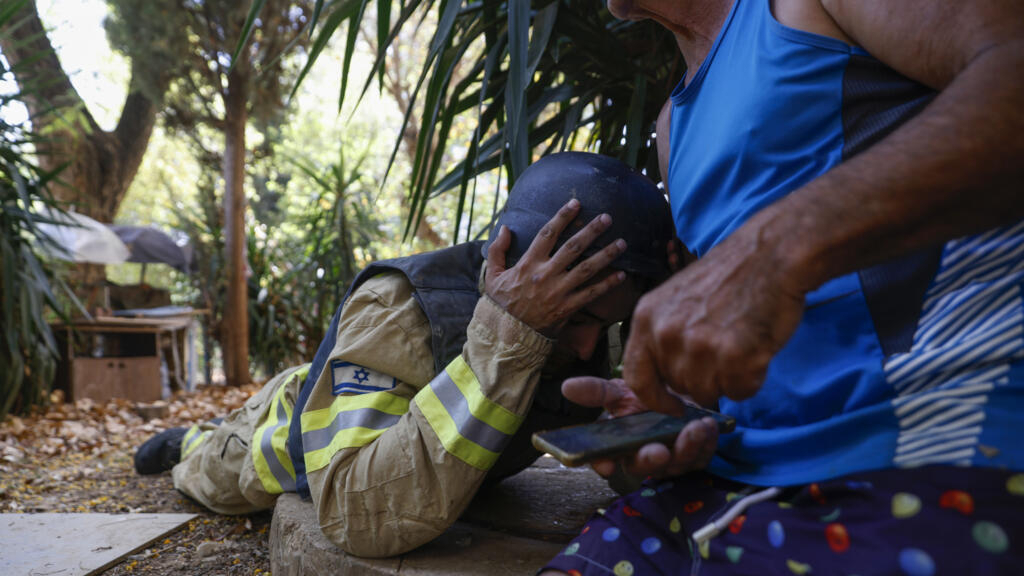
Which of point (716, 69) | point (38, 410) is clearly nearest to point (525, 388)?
point (716, 69)

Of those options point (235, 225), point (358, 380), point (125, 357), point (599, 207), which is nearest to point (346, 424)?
point (358, 380)

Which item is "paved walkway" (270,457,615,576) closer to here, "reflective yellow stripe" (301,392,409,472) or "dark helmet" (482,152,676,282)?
"reflective yellow stripe" (301,392,409,472)

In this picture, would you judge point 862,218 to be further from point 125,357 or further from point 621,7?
point 125,357

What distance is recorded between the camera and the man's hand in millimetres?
1495

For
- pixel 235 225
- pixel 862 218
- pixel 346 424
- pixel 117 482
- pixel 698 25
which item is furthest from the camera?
pixel 235 225

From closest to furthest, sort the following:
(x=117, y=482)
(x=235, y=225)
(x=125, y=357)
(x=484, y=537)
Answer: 1. (x=484, y=537)
2. (x=117, y=482)
3. (x=235, y=225)
4. (x=125, y=357)

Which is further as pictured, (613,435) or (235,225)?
(235,225)

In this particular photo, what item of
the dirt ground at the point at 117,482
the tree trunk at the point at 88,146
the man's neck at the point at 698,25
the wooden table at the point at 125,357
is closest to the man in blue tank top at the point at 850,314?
the man's neck at the point at 698,25

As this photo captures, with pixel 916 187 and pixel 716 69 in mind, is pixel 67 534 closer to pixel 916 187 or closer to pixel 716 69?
pixel 716 69

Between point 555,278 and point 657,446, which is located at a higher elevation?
point 555,278

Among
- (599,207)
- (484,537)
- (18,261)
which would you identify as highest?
(599,207)

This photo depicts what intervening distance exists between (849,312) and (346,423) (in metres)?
1.11

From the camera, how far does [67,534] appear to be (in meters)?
2.42

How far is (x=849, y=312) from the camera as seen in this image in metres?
1.00
